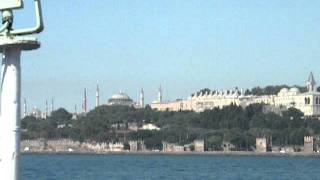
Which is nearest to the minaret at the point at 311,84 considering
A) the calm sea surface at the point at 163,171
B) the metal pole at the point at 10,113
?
the calm sea surface at the point at 163,171

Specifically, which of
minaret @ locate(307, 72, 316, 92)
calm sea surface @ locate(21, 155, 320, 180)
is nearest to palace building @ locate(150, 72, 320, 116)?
minaret @ locate(307, 72, 316, 92)

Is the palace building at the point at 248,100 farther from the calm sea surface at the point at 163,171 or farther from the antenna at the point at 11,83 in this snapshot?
the antenna at the point at 11,83

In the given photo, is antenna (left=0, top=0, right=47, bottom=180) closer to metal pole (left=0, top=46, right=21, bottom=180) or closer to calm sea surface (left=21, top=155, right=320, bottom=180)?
metal pole (left=0, top=46, right=21, bottom=180)

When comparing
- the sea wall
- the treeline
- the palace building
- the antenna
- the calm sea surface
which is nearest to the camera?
the antenna

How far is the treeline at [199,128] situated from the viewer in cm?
14950

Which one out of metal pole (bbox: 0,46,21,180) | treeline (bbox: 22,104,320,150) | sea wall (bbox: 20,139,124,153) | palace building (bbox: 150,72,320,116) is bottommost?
metal pole (bbox: 0,46,21,180)

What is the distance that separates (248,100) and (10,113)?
182 metres

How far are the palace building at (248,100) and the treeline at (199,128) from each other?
1007 cm

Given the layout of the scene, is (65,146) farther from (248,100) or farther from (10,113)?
(10,113)

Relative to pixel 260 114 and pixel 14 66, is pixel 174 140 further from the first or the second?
pixel 14 66

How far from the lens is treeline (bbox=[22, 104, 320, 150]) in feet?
490

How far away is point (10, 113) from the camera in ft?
15.3

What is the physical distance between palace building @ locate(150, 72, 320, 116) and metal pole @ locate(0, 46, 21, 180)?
164 meters

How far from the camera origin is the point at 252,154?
144 m
